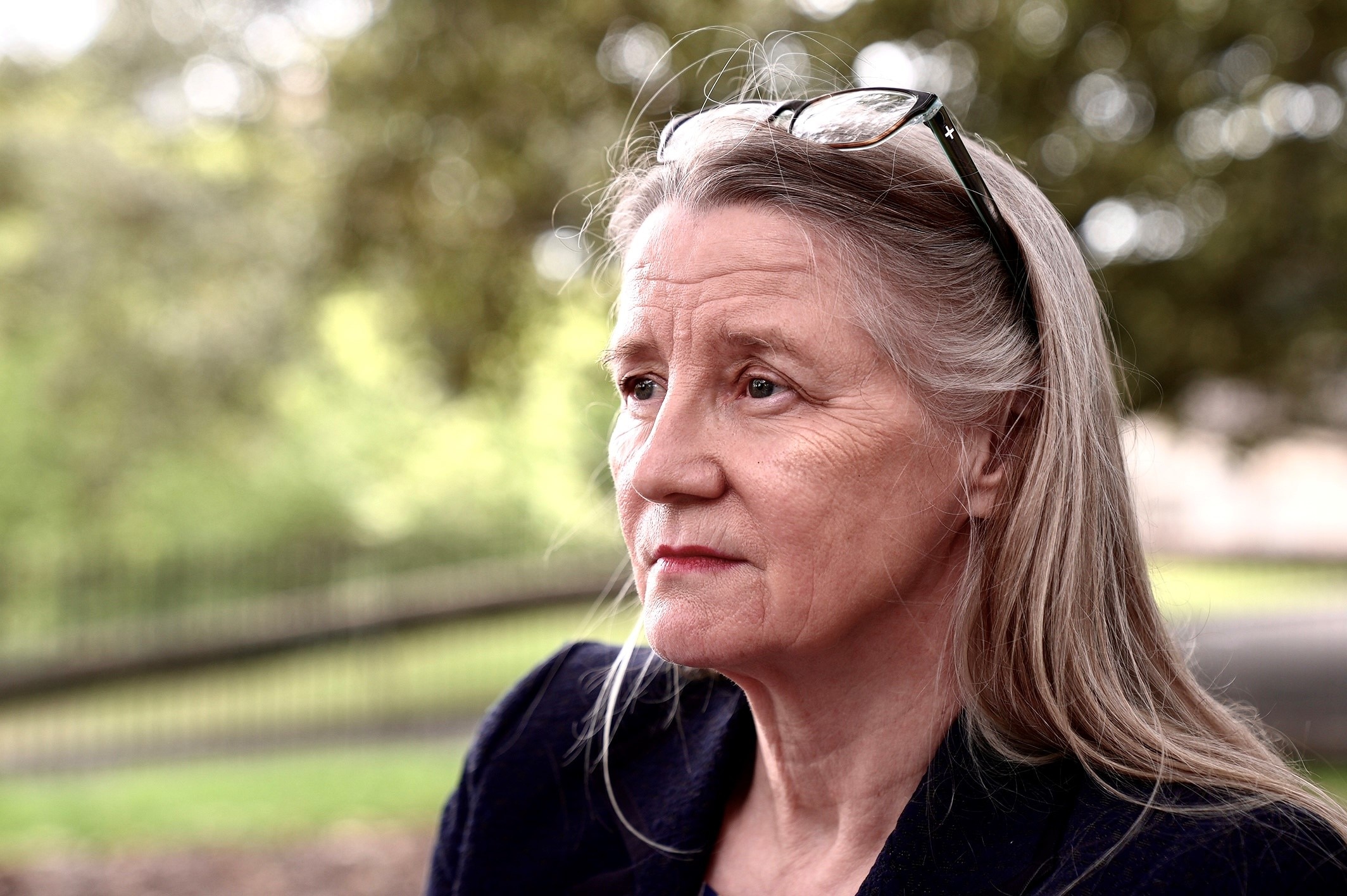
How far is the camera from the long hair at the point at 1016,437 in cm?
181

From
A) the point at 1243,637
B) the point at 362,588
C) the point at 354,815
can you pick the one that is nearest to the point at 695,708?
the point at 354,815

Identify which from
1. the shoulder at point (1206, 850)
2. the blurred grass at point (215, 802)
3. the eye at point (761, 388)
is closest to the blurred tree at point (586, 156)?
the eye at point (761, 388)

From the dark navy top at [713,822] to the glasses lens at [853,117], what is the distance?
0.91m

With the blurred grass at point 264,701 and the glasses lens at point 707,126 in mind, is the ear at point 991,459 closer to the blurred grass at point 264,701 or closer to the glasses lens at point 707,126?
the glasses lens at point 707,126

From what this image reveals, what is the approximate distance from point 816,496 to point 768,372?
20 cm

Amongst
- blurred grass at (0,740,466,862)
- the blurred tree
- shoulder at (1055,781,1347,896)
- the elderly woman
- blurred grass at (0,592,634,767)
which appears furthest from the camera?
blurred grass at (0,592,634,767)

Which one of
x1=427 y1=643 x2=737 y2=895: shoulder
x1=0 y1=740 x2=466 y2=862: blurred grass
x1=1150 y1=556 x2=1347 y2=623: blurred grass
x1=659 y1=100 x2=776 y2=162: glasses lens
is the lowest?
x1=1150 y1=556 x2=1347 y2=623: blurred grass

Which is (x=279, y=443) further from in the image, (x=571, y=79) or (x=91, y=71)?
(x=571, y=79)

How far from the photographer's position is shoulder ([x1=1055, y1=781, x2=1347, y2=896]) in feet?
5.18

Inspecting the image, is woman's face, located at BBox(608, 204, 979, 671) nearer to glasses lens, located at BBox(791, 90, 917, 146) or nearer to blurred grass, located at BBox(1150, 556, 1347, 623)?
glasses lens, located at BBox(791, 90, 917, 146)

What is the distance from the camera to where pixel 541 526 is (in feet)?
60.4

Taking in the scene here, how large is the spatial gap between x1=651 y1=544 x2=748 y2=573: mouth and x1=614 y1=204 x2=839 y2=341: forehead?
0.33 meters

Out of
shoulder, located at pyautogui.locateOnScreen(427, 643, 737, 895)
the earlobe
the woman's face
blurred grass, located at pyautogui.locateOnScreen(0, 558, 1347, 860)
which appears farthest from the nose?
blurred grass, located at pyautogui.locateOnScreen(0, 558, 1347, 860)

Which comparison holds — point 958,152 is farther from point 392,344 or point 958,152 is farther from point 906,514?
point 392,344
